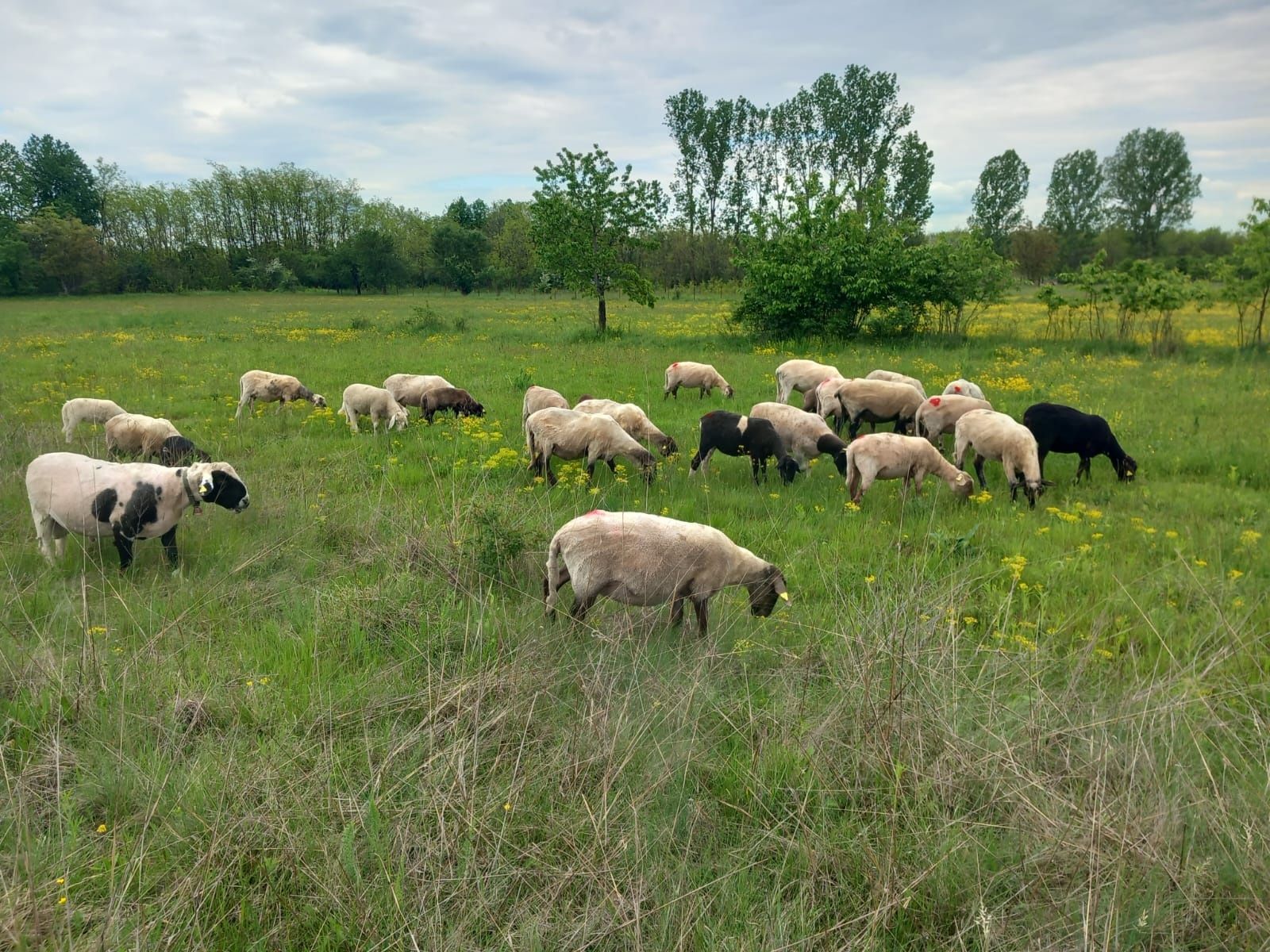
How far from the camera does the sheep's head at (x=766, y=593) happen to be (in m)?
5.70

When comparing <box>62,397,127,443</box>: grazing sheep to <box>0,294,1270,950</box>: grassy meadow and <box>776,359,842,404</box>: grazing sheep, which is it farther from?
<box>776,359,842,404</box>: grazing sheep

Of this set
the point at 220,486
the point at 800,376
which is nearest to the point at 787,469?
the point at 800,376

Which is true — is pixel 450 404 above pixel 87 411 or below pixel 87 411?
below

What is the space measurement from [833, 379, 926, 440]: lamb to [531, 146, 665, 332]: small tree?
16601mm

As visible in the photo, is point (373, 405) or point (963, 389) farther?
point (963, 389)

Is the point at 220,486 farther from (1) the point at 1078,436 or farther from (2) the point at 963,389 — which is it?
(2) the point at 963,389

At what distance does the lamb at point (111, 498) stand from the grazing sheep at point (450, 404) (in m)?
7.19

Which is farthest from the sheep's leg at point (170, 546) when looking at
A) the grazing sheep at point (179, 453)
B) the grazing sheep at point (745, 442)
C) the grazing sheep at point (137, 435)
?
the grazing sheep at point (745, 442)

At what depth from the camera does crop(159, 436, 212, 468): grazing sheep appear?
390 inches

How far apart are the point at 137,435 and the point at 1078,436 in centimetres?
1437

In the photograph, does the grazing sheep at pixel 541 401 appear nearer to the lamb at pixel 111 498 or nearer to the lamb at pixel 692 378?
the lamb at pixel 692 378

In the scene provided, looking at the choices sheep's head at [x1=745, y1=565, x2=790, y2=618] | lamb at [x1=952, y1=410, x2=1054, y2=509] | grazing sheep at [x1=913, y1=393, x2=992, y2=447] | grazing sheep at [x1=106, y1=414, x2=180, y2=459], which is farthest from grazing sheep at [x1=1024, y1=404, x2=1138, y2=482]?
grazing sheep at [x1=106, y1=414, x2=180, y2=459]

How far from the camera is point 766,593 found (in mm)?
5715

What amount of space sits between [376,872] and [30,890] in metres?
1.16
